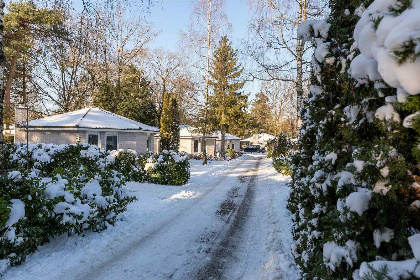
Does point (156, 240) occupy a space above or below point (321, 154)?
below

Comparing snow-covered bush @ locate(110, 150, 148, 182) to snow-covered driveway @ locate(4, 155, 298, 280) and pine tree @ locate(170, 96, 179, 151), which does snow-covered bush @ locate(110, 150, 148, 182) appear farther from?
pine tree @ locate(170, 96, 179, 151)

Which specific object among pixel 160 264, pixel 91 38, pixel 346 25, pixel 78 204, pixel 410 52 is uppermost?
pixel 91 38

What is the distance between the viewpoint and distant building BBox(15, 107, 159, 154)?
706 inches

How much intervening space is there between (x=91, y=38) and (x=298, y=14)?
9.24 metres

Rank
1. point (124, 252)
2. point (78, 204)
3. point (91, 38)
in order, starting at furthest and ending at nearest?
1. point (91, 38)
2. point (78, 204)
3. point (124, 252)

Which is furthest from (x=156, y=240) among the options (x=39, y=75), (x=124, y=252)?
(x=39, y=75)

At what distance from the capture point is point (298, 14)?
11867 millimetres

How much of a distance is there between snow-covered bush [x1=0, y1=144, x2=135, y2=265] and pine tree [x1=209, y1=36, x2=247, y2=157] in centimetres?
2560

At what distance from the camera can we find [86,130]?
59.5ft

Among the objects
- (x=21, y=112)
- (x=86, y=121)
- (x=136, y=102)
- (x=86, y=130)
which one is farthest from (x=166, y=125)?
(x=21, y=112)

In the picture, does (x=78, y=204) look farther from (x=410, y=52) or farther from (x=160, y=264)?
(x=410, y=52)

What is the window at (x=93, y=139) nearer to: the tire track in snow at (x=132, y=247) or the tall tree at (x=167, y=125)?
the tall tree at (x=167, y=125)

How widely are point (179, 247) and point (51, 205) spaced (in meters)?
2.64

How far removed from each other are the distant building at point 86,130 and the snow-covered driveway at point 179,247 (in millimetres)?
11364
